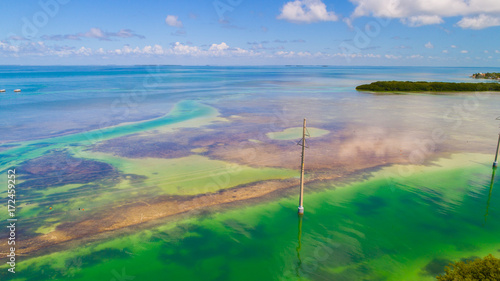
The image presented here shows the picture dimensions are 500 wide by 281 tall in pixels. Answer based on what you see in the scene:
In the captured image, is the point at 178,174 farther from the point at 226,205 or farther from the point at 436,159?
the point at 436,159

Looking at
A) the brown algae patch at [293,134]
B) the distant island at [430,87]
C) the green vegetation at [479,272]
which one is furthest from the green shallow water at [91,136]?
the distant island at [430,87]

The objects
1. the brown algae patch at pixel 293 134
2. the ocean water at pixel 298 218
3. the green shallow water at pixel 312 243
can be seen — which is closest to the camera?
the green shallow water at pixel 312 243

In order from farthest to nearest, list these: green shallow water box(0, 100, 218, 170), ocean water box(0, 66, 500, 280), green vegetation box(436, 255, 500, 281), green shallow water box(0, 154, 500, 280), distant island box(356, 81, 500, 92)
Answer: distant island box(356, 81, 500, 92)
green shallow water box(0, 100, 218, 170)
ocean water box(0, 66, 500, 280)
green shallow water box(0, 154, 500, 280)
green vegetation box(436, 255, 500, 281)

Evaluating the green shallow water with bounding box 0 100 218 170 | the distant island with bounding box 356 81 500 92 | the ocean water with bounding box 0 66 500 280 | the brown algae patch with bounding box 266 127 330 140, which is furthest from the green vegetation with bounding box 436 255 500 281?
the distant island with bounding box 356 81 500 92

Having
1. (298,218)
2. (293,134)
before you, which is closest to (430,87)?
(293,134)

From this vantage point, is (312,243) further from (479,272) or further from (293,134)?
(293,134)

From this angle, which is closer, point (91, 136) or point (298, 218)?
point (298, 218)

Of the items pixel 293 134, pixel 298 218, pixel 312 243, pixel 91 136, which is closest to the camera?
pixel 312 243

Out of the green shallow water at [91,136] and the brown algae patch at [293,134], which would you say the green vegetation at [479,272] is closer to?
the brown algae patch at [293,134]

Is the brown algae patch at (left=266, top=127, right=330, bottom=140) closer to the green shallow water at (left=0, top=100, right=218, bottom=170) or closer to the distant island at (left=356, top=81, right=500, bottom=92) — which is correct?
the green shallow water at (left=0, top=100, right=218, bottom=170)
